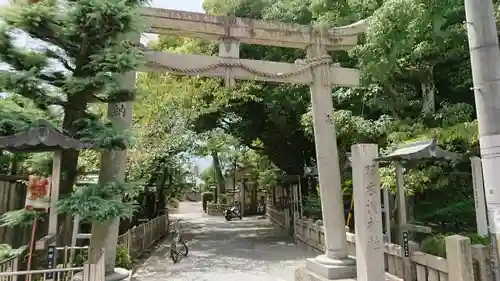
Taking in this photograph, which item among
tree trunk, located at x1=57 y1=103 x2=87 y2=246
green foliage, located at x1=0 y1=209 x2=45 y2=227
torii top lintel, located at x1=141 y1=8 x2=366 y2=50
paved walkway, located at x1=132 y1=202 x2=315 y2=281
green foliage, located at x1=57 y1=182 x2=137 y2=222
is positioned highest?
torii top lintel, located at x1=141 y1=8 x2=366 y2=50

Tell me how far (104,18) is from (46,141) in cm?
159

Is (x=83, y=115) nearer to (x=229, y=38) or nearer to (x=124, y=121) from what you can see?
(x=124, y=121)

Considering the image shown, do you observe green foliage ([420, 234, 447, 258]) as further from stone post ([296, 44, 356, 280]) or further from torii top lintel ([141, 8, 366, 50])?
torii top lintel ([141, 8, 366, 50])

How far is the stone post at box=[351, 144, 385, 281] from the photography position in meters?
5.12

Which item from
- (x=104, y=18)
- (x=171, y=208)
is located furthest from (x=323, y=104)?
(x=171, y=208)

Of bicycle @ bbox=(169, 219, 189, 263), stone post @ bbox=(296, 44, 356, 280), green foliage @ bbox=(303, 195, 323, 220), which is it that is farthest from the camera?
green foliage @ bbox=(303, 195, 323, 220)

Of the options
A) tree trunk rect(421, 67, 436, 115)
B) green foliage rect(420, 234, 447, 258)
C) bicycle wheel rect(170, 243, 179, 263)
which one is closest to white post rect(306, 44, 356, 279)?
green foliage rect(420, 234, 447, 258)

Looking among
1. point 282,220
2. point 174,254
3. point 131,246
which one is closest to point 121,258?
point 131,246

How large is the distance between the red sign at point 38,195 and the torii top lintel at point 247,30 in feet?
9.21

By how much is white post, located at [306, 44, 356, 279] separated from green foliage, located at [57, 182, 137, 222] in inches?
133

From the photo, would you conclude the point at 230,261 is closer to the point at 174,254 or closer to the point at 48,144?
the point at 174,254

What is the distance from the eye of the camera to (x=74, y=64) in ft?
16.3

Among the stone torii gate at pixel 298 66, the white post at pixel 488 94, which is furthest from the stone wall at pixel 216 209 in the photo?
the white post at pixel 488 94

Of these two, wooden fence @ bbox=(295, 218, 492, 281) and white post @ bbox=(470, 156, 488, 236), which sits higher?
white post @ bbox=(470, 156, 488, 236)
